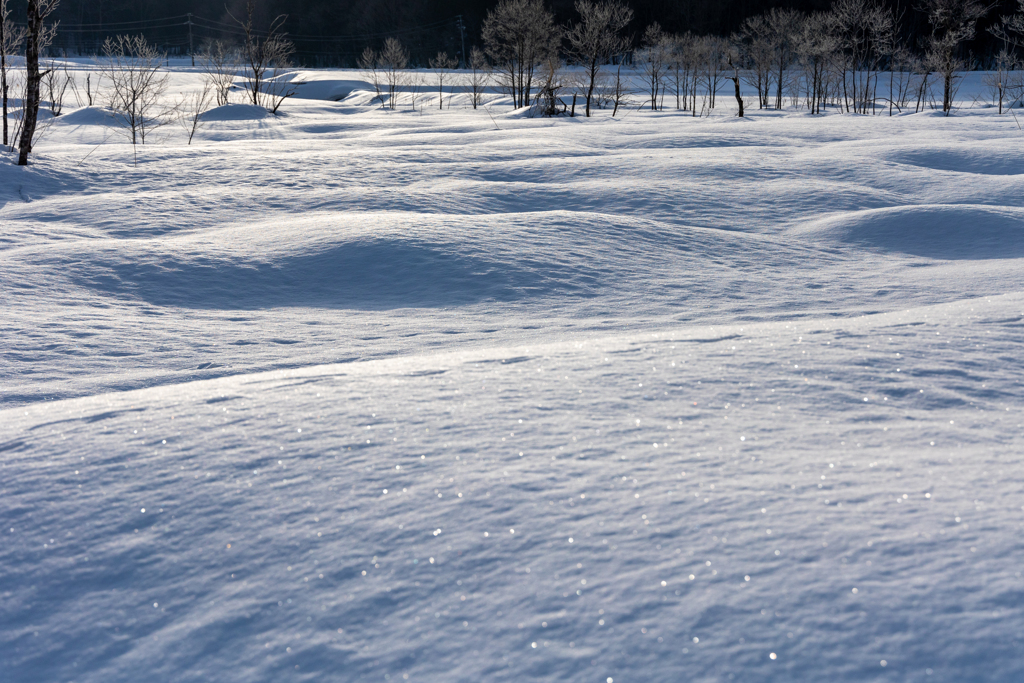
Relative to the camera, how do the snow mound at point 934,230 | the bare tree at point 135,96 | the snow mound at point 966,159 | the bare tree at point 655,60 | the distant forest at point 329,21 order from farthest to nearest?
the distant forest at point 329,21 → the bare tree at point 655,60 → the bare tree at point 135,96 → the snow mound at point 966,159 → the snow mound at point 934,230

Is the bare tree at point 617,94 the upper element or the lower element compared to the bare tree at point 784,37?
lower

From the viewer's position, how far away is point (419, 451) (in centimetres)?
198

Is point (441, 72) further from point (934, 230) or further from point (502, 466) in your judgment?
point (502, 466)

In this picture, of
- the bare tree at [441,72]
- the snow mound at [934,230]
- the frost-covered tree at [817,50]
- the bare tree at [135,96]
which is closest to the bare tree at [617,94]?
the bare tree at [441,72]

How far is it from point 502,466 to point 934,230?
5.48 metres

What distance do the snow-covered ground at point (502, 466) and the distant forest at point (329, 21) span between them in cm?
4745

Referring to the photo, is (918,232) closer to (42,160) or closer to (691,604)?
(691,604)

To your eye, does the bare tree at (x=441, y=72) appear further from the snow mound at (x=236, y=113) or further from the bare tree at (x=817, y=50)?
the bare tree at (x=817, y=50)

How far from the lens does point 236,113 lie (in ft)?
60.7

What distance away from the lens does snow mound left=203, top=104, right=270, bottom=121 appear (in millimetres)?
18094

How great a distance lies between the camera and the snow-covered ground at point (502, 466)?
1295mm

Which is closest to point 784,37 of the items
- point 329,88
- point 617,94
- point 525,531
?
point 617,94

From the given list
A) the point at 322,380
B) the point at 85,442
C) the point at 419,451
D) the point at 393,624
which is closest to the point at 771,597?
the point at 393,624

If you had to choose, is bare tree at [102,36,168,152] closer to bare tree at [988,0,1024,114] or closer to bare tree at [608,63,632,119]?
bare tree at [608,63,632,119]
